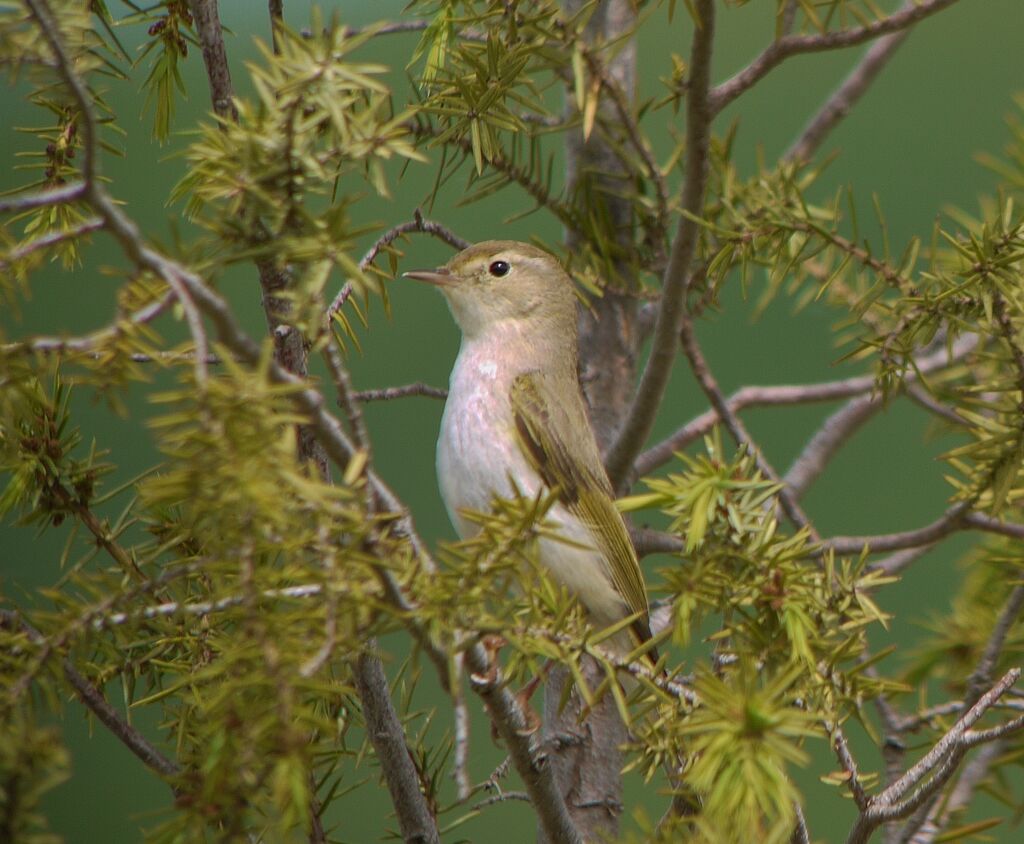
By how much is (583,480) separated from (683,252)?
21.8 inches

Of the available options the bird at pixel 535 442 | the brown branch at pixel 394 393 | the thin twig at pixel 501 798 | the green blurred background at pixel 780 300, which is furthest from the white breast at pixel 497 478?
the green blurred background at pixel 780 300

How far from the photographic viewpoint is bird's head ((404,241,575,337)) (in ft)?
8.03

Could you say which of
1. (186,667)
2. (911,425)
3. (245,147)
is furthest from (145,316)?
(911,425)

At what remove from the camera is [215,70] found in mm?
1248

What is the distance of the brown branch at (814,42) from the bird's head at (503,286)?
0.99 m

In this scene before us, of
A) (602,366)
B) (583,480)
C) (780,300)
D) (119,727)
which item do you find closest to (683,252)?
(583,480)

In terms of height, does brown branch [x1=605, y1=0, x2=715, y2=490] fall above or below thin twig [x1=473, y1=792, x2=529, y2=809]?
above

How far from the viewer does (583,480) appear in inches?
76.9

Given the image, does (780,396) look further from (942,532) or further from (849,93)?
(942,532)

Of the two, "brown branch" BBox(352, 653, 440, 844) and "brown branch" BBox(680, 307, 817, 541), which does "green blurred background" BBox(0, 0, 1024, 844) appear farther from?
"brown branch" BBox(352, 653, 440, 844)

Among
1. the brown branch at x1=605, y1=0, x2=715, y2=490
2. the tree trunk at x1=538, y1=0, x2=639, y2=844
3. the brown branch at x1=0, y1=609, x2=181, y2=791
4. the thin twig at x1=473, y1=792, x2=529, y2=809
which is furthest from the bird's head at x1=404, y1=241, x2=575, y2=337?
the brown branch at x1=0, y1=609, x2=181, y2=791

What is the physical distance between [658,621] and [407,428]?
12.4ft

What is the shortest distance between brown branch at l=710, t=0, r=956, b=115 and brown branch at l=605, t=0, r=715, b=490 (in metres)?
0.06

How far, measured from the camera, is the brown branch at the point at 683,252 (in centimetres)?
135
